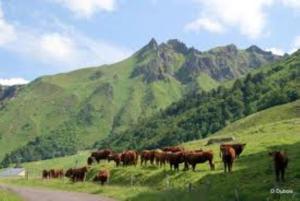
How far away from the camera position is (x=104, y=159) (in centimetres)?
8406

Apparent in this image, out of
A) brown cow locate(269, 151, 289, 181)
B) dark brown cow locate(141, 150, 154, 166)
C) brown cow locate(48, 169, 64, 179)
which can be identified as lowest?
brown cow locate(48, 169, 64, 179)

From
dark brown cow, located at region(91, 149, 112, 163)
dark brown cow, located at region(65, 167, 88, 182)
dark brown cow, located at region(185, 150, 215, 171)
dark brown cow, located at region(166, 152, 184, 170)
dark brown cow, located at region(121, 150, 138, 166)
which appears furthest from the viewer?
dark brown cow, located at region(91, 149, 112, 163)

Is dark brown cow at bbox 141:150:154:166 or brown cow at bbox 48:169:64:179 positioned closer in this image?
dark brown cow at bbox 141:150:154:166

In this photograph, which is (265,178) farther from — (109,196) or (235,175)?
(109,196)

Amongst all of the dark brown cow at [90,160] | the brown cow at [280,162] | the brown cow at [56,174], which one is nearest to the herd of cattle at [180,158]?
the brown cow at [280,162]

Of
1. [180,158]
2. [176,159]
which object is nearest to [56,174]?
[176,159]

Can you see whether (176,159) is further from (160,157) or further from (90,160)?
(90,160)

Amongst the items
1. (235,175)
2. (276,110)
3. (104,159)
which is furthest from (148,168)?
(276,110)

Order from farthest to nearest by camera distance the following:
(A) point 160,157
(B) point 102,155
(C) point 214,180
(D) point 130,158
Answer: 1. (B) point 102,155
2. (D) point 130,158
3. (A) point 160,157
4. (C) point 214,180

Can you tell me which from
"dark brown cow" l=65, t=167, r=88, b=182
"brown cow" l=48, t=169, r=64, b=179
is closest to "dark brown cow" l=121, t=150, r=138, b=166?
"dark brown cow" l=65, t=167, r=88, b=182

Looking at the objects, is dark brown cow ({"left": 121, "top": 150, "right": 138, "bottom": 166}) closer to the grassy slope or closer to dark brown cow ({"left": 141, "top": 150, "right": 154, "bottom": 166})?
dark brown cow ({"left": 141, "top": 150, "right": 154, "bottom": 166})

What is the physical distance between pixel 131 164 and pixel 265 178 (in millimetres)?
30452

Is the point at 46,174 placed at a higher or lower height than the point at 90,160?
lower

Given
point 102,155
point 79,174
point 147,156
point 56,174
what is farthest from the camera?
point 56,174
